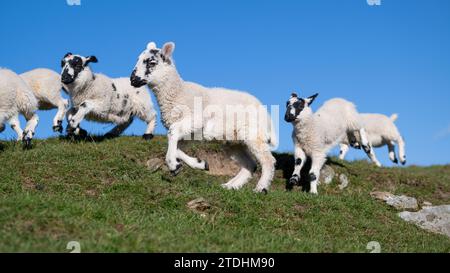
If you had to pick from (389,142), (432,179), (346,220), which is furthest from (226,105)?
(389,142)

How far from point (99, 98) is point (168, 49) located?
12.5 ft

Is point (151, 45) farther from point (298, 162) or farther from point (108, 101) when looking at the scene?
point (298, 162)

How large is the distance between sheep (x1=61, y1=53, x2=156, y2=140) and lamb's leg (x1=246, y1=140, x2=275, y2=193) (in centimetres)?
461

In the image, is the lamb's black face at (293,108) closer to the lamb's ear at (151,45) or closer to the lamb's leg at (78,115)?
the lamb's ear at (151,45)

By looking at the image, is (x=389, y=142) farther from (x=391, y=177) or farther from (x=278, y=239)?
(x=278, y=239)

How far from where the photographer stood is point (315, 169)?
14.1 metres

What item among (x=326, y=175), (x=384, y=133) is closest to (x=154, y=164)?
(x=326, y=175)

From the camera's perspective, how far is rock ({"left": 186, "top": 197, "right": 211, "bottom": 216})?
380 inches

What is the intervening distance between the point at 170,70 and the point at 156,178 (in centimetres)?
217

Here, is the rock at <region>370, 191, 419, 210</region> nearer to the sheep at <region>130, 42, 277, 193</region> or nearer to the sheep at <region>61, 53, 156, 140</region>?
the sheep at <region>130, 42, 277, 193</region>

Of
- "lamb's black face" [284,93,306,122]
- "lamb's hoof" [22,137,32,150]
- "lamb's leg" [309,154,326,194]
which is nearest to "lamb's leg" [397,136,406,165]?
"lamb's leg" [309,154,326,194]

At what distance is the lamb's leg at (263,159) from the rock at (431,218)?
2.85m

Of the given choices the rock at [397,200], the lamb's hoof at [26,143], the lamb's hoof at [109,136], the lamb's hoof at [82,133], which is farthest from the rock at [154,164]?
the rock at [397,200]
